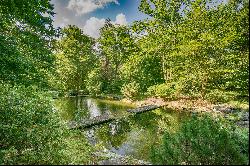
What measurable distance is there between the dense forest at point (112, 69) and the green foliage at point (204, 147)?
0.03 meters

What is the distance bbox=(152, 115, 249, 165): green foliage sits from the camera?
6395 mm

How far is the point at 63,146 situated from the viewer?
9602 mm

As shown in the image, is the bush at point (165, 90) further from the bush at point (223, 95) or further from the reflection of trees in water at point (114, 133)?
the reflection of trees in water at point (114, 133)

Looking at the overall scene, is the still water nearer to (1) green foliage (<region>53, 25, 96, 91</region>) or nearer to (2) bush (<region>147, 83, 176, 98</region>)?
(2) bush (<region>147, 83, 176, 98</region>)

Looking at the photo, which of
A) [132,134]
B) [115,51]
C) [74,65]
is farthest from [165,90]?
[115,51]

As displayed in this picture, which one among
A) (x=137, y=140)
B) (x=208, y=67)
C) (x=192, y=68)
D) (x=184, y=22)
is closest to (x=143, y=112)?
(x=192, y=68)

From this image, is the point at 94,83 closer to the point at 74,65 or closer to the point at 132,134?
the point at 74,65

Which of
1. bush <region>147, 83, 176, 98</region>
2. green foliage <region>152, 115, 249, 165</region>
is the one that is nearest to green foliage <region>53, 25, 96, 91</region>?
bush <region>147, 83, 176, 98</region>

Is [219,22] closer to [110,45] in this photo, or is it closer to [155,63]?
[155,63]

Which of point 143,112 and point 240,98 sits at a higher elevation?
point 240,98

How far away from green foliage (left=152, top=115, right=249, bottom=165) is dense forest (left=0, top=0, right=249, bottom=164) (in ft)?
0.10

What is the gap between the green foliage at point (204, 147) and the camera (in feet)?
21.0

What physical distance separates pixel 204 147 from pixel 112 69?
45.6 meters

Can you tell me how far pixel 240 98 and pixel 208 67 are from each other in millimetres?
11747
